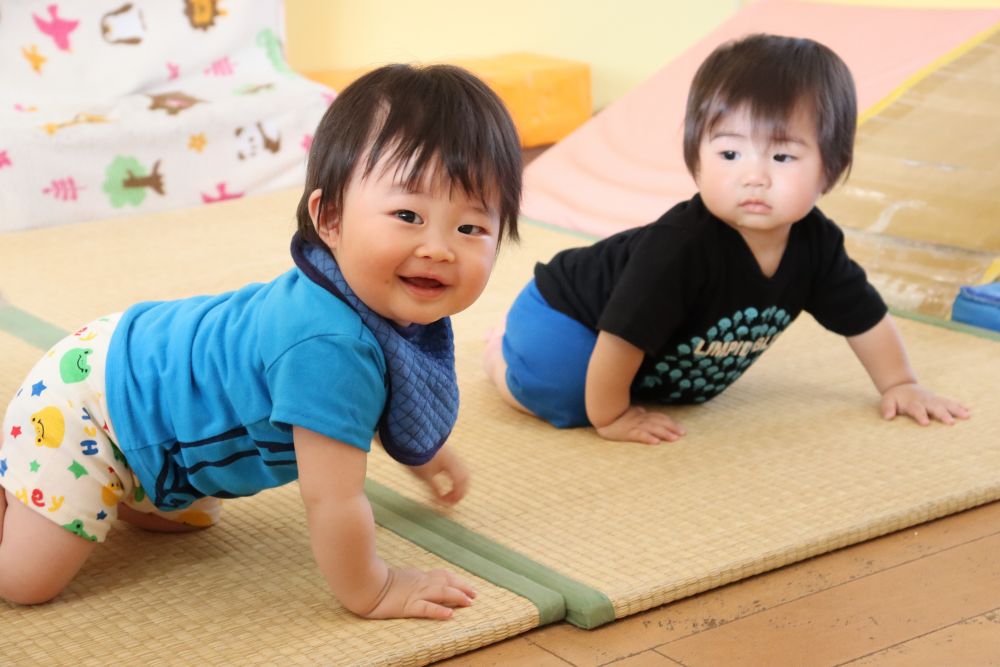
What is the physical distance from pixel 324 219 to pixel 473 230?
0.35 feet

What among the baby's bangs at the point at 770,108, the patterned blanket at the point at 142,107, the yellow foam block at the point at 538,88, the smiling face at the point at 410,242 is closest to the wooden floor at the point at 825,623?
the smiling face at the point at 410,242

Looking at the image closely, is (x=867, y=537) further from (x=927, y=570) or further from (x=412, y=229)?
(x=412, y=229)

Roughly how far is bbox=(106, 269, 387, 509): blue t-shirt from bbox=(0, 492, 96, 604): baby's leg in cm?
7

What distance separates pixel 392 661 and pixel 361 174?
0.34 metres

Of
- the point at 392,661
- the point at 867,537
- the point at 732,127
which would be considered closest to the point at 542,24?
the point at 732,127

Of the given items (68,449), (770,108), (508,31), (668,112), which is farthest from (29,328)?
(508,31)

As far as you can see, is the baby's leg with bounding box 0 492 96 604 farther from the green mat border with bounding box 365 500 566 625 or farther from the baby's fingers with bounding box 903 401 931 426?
the baby's fingers with bounding box 903 401 931 426

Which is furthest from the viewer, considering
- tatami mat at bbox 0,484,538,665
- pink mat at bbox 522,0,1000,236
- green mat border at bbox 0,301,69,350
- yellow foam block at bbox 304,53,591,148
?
yellow foam block at bbox 304,53,591,148

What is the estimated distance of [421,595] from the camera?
0.92 m

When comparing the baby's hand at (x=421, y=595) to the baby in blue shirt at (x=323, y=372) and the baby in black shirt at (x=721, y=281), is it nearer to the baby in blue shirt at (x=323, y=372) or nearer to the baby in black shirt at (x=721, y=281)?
the baby in blue shirt at (x=323, y=372)

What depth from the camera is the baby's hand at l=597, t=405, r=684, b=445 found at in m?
1.29

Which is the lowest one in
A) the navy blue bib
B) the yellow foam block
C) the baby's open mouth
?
the yellow foam block

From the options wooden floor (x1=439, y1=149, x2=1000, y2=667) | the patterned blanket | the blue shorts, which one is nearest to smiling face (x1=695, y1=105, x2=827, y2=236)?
the blue shorts

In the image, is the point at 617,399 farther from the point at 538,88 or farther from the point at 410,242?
the point at 538,88
